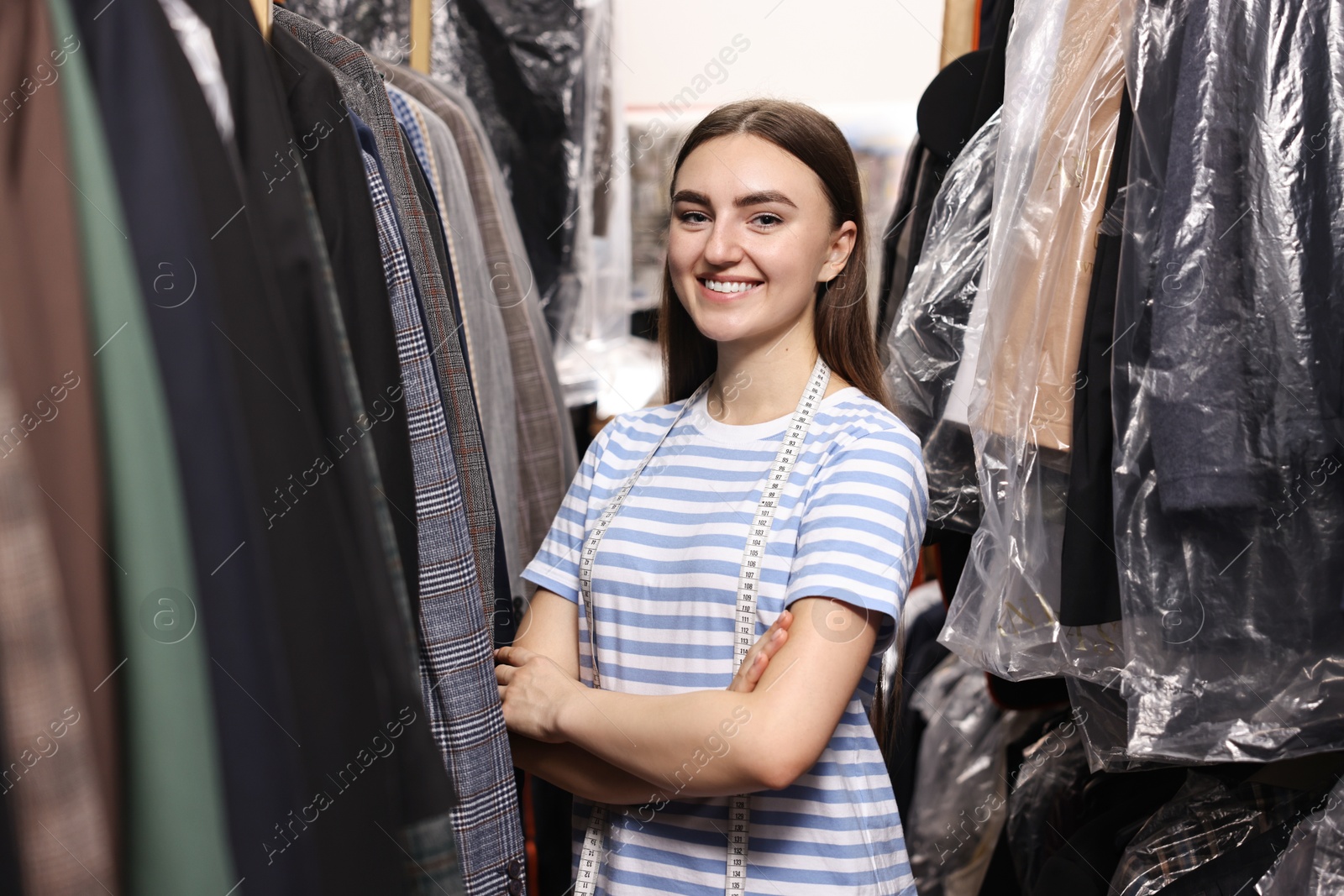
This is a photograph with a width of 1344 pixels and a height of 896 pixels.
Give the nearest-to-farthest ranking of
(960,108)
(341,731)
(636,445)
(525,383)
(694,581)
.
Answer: (341,731) → (694,581) → (636,445) → (960,108) → (525,383)

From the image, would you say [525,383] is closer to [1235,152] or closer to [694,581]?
[694,581]

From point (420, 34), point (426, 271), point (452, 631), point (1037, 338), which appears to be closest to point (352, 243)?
point (426, 271)

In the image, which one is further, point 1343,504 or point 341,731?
point 1343,504

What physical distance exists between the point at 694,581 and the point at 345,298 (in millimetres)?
403

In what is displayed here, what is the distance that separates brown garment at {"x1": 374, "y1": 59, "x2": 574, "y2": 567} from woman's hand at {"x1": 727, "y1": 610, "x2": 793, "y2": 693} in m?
0.67

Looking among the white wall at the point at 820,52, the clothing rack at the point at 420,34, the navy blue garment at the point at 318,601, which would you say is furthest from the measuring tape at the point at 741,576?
the clothing rack at the point at 420,34

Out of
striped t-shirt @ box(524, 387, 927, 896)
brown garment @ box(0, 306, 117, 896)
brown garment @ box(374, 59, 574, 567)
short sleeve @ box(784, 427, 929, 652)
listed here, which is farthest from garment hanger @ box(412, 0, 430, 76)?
brown garment @ box(0, 306, 117, 896)

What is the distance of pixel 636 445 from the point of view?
115cm

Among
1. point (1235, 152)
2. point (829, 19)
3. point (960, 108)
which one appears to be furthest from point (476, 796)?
point (829, 19)

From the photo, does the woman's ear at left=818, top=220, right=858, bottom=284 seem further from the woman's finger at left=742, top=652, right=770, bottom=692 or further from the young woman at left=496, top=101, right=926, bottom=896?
the woman's finger at left=742, top=652, right=770, bottom=692

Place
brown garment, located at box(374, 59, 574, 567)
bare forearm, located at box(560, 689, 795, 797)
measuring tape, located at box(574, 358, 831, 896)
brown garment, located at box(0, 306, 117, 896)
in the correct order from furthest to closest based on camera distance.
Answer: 1. brown garment, located at box(374, 59, 574, 567)
2. measuring tape, located at box(574, 358, 831, 896)
3. bare forearm, located at box(560, 689, 795, 797)
4. brown garment, located at box(0, 306, 117, 896)

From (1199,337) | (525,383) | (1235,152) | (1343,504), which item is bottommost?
(525,383)

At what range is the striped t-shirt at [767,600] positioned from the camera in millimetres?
914

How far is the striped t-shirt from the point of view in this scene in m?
0.91
